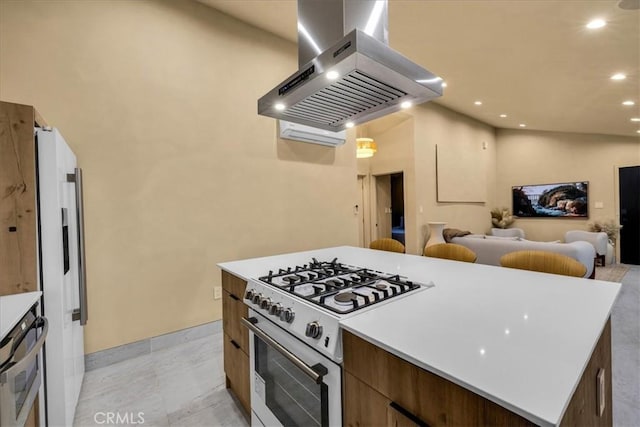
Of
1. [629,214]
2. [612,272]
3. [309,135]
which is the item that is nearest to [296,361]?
[309,135]

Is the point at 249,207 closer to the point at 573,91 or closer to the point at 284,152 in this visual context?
the point at 284,152

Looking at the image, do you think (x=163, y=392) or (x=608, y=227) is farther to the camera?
(x=608, y=227)

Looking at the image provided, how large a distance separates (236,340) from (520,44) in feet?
13.0

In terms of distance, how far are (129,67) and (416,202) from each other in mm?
4647

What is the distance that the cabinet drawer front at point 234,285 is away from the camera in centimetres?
163

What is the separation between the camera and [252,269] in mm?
1776

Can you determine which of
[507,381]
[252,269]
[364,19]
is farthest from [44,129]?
[507,381]

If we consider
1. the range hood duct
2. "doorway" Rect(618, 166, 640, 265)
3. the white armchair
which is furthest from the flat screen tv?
→ the range hood duct

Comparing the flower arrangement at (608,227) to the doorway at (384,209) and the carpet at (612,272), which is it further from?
the doorway at (384,209)

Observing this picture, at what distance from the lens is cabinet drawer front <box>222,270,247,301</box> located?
64.0 inches

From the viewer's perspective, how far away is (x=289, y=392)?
1.22 m

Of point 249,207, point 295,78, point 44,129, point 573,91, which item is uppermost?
point 573,91

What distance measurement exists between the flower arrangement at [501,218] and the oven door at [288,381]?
7577mm

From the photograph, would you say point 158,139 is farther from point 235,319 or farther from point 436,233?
point 436,233
